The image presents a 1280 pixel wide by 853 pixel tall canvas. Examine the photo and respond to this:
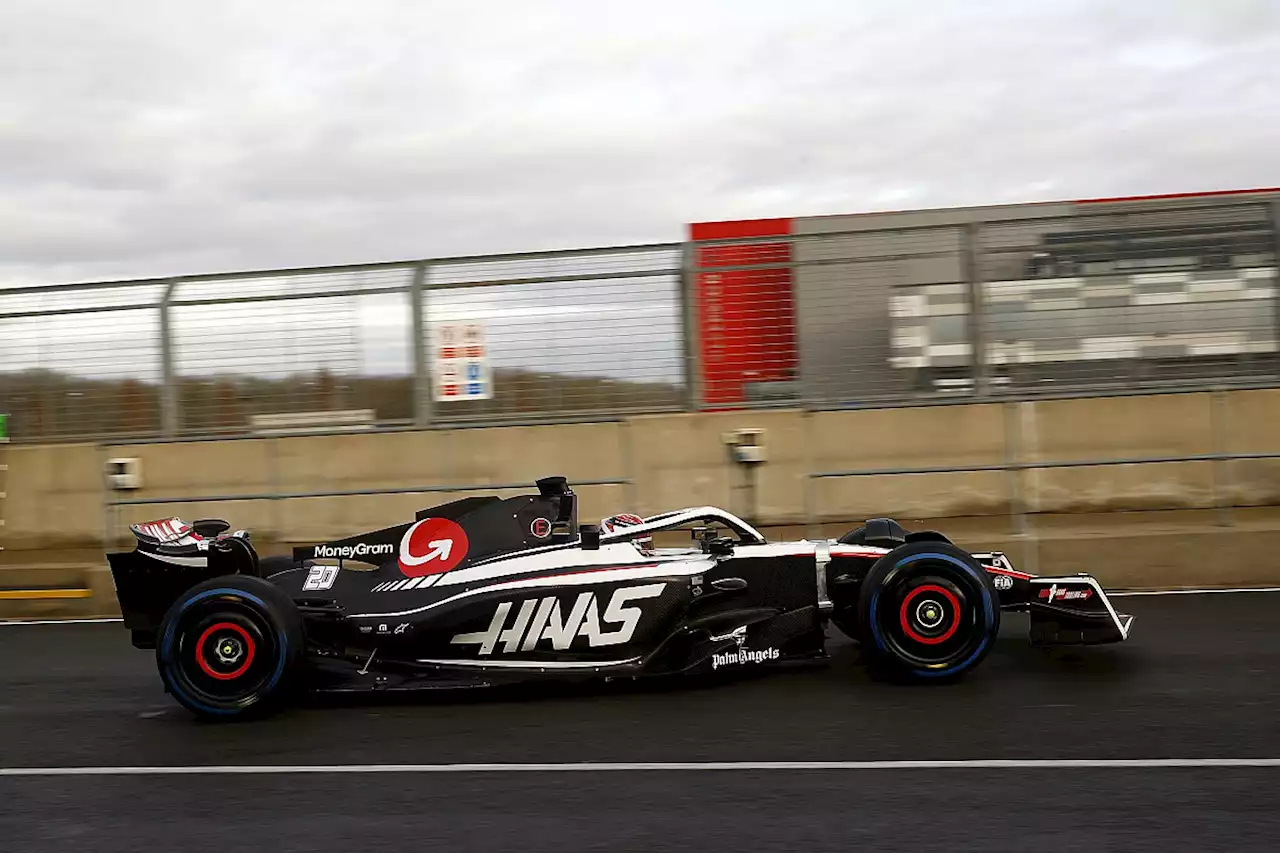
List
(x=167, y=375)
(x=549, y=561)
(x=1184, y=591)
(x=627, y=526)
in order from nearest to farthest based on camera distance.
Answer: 1. (x=549, y=561)
2. (x=627, y=526)
3. (x=1184, y=591)
4. (x=167, y=375)

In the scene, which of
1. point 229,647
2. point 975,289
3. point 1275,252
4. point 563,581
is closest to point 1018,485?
point 975,289

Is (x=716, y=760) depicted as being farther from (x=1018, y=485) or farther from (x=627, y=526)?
(x=1018, y=485)

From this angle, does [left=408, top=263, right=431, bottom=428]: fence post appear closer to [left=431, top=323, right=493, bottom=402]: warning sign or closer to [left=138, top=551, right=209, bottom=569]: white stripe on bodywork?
[left=431, top=323, right=493, bottom=402]: warning sign

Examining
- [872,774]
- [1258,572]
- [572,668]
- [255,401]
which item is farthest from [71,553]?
[1258,572]

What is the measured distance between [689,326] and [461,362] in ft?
7.00

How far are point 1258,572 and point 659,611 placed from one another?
564cm

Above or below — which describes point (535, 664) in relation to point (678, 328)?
below

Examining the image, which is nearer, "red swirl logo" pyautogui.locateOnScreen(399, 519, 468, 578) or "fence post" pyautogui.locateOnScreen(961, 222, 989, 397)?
"red swirl logo" pyautogui.locateOnScreen(399, 519, 468, 578)

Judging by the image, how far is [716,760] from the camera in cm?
554

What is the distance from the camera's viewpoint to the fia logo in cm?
666

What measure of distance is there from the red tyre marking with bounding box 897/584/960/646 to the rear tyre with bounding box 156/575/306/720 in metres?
3.18

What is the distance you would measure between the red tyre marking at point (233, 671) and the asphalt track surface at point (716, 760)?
0.92 ft

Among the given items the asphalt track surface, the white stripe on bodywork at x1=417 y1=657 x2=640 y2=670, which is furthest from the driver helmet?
the asphalt track surface

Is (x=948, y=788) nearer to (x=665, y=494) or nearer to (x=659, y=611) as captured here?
(x=659, y=611)
